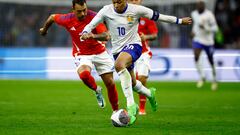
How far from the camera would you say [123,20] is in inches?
527

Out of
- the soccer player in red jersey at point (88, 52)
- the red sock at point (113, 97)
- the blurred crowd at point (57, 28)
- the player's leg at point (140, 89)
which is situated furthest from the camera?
the blurred crowd at point (57, 28)

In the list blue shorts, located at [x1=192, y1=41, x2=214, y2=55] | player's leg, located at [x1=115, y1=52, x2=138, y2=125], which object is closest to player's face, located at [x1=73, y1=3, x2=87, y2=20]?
player's leg, located at [x1=115, y1=52, x2=138, y2=125]

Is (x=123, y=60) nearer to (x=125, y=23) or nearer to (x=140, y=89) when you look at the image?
(x=125, y=23)

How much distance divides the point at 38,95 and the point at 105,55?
7346 millimetres

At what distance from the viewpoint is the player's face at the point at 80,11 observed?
14.2m

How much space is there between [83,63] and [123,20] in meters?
1.63

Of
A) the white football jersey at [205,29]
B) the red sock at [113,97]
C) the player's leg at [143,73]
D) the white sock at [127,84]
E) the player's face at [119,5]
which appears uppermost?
the player's face at [119,5]

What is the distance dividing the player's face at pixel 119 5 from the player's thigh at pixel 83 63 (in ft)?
5.45

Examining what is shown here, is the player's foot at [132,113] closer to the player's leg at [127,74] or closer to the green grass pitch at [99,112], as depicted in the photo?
the player's leg at [127,74]

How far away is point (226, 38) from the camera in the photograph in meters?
34.4

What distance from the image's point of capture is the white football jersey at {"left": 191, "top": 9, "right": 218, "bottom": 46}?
26000 millimetres

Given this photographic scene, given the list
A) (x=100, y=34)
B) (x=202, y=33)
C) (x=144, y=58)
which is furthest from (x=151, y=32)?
(x=202, y=33)

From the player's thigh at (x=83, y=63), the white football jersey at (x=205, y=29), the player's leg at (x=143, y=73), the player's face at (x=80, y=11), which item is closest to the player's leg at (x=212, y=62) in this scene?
the white football jersey at (x=205, y=29)

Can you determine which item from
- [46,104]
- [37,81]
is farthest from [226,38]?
[46,104]
